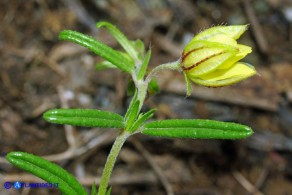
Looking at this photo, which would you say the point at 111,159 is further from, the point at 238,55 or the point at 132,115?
the point at 238,55

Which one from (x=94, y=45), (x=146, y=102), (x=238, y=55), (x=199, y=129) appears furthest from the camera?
(x=146, y=102)

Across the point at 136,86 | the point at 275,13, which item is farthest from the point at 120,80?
the point at 275,13

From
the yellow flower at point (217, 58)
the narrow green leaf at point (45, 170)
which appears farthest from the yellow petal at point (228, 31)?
the narrow green leaf at point (45, 170)

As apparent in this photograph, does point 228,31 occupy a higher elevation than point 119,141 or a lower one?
higher

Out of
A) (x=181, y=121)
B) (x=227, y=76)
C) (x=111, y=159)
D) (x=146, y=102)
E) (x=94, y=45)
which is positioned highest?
(x=146, y=102)

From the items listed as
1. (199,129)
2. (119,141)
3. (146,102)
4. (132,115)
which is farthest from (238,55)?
(146,102)

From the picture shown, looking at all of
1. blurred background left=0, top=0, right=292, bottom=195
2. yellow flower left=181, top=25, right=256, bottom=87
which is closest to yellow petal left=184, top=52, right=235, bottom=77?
yellow flower left=181, top=25, right=256, bottom=87

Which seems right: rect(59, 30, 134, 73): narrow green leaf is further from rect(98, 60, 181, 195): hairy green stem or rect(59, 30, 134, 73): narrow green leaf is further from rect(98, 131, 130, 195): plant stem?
rect(98, 131, 130, 195): plant stem
